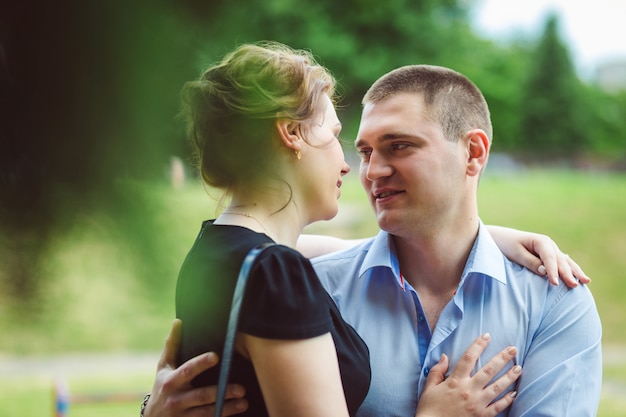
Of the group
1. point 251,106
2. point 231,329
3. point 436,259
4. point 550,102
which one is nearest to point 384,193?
point 436,259

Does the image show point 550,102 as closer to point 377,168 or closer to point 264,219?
point 377,168

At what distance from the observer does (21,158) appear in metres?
0.54

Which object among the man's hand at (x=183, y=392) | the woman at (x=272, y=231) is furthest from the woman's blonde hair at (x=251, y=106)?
the man's hand at (x=183, y=392)

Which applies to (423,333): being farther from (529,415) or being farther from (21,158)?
(21,158)

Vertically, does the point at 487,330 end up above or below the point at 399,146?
below

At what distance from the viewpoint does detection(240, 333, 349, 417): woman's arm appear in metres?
1.12

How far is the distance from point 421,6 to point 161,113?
1.79 feet

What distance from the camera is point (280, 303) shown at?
1.13 m

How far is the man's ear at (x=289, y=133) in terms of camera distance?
1235 mm

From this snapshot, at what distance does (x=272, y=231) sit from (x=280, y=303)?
24 centimetres

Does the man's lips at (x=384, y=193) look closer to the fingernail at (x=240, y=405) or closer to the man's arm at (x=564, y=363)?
the man's arm at (x=564, y=363)

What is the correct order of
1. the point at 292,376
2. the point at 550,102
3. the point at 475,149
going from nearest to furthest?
the point at 292,376
the point at 475,149
the point at 550,102

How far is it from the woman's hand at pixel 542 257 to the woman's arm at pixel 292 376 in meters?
0.85

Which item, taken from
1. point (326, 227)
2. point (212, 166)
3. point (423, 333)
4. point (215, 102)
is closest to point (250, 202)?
point (212, 166)
